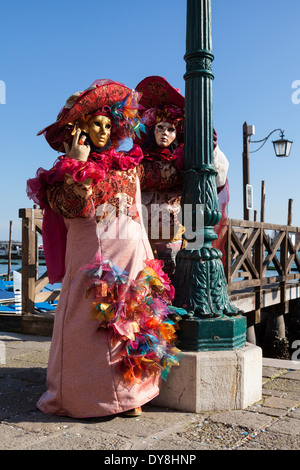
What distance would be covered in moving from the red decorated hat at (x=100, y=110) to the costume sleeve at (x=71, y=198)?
39 cm

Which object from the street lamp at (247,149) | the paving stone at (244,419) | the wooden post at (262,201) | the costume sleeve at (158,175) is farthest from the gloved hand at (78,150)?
the wooden post at (262,201)

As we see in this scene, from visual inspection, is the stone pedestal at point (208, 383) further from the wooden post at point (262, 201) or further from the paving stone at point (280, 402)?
the wooden post at point (262, 201)

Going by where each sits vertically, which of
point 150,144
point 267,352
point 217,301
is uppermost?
point 150,144

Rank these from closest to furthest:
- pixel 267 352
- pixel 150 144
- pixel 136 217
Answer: pixel 136 217, pixel 150 144, pixel 267 352

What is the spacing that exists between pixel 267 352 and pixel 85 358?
9.79m

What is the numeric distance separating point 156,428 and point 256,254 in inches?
286

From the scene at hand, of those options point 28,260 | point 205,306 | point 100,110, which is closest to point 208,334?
point 205,306

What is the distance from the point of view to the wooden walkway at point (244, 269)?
20.1ft

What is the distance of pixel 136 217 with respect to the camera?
3.08 m

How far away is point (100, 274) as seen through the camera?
281 centimetres

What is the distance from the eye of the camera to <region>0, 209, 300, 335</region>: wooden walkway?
612 centimetres
